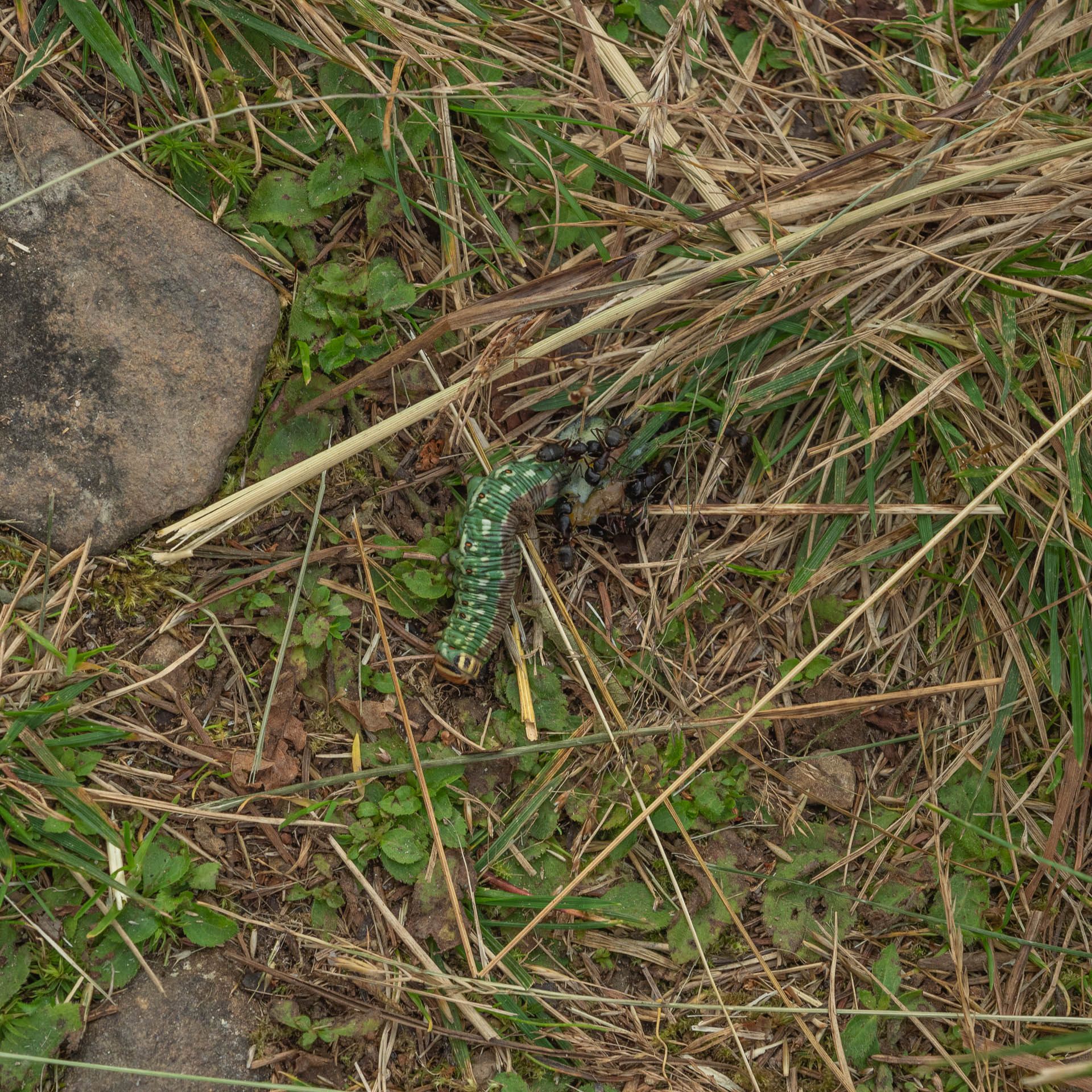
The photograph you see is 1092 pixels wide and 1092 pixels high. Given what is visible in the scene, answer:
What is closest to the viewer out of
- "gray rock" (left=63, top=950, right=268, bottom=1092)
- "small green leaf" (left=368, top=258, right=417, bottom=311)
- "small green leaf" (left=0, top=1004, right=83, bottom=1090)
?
"small green leaf" (left=0, top=1004, right=83, bottom=1090)

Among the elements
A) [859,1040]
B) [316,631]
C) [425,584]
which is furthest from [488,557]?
[859,1040]

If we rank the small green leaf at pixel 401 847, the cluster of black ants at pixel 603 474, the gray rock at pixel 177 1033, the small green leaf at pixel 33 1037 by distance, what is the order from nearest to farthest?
the small green leaf at pixel 33 1037
the gray rock at pixel 177 1033
the small green leaf at pixel 401 847
the cluster of black ants at pixel 603 474

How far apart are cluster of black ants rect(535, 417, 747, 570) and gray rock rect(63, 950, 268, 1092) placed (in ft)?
8.11

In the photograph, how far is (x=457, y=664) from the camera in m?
4.03

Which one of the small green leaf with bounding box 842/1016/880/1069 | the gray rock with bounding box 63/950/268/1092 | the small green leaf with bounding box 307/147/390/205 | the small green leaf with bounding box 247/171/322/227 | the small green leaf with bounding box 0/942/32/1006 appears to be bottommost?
the small green leaf with bounding box 842/1016/880/1069

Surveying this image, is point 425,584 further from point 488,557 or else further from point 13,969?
point 13,969

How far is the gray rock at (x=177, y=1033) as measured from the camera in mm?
3658

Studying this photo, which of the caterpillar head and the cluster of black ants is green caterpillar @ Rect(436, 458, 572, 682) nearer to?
the caterpillar head

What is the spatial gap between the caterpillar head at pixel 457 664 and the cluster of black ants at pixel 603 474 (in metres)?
0.66

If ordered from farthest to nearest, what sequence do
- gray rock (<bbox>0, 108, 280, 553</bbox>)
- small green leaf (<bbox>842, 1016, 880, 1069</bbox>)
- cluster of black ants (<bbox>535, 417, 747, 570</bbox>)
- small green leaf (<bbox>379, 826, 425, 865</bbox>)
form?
small green leaf (<bbox>842, 1016, 880, 1069</bbox>)
cluster of black ants (<bbox>535, 417, 747, 570</bbox>)
small green leaf (<bbox>379, 826, 425, 865</bbox>)
gray rock (<bbox>0, 108, 280, 553</bbox>)

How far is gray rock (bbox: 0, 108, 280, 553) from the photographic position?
12.3 ft

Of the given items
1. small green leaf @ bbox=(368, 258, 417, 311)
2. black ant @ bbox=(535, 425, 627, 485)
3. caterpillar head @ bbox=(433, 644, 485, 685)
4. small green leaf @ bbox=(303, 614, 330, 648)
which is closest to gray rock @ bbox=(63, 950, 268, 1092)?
small green leaf @ bbox=(303, 614, 330, 648)

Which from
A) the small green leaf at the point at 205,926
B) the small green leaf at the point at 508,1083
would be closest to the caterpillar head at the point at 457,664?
the small green leaf at the point at 205,926

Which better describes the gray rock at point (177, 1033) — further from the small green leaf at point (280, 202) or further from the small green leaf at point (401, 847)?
the small green leaf at point (280, 202)
